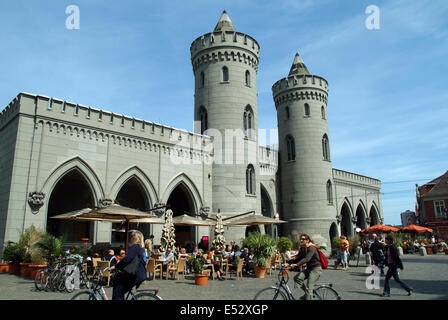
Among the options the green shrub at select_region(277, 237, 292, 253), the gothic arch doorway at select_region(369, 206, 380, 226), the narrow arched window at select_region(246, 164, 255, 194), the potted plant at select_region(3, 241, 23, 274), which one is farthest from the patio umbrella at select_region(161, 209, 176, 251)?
the gothic arch doorway at select_region(369, 206, 380, 226)

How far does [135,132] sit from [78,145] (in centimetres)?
388

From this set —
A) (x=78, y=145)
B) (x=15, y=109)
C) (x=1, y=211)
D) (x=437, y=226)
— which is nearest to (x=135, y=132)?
(x=78, y=145)

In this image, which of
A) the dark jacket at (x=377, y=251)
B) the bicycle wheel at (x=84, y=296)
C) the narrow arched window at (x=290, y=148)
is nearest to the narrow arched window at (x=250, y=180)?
the narrow arched window at (x=290, y=148)

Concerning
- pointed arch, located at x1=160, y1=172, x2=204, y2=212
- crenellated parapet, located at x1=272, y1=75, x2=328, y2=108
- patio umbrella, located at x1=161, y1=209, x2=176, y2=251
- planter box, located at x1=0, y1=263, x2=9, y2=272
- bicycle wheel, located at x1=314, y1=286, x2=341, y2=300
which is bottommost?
planter box, located at x1=0, y1=263, x2=9, y2=272

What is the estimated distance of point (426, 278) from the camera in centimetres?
1320

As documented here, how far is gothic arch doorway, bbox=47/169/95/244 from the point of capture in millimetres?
21203

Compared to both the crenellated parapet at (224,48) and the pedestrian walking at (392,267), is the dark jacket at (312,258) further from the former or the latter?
the crenellated parapet at (224,48)

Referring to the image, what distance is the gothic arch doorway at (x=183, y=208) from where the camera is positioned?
78.6 feet

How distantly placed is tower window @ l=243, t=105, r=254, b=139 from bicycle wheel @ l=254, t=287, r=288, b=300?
66.7 ft

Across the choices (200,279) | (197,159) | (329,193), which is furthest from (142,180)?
(329,193)

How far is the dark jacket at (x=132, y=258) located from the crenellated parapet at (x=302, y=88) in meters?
29.1

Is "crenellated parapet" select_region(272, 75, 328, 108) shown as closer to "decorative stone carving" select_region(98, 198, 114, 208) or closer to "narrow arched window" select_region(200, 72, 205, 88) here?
"narrow arched window" select_region(200, 72, 205, 88)

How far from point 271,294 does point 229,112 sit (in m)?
20.2

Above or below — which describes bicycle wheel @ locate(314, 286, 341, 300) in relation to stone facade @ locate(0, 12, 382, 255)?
below
